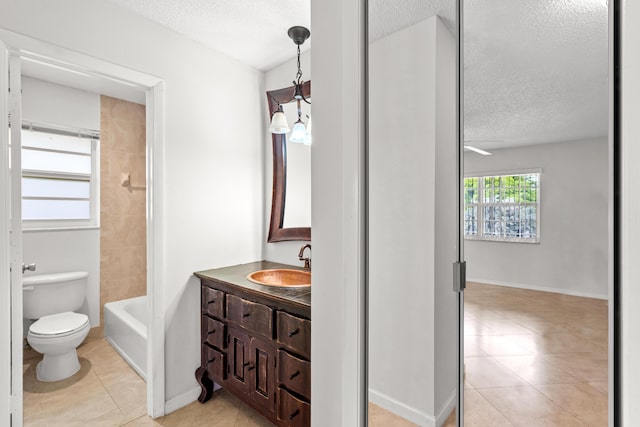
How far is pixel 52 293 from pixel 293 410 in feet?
8.21

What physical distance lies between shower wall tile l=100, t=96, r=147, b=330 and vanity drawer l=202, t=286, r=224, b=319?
1686 mm

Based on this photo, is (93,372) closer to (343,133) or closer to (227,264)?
(227,264)

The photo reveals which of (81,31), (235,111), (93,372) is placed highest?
(81,31)

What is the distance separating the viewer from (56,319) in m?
2.52

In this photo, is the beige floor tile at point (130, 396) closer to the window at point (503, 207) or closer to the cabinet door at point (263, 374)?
the cabinet door at point (263, 374)

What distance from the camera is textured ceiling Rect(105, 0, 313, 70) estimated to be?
5.73 ft

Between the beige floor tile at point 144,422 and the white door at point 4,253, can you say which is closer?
the white door at point 4,253

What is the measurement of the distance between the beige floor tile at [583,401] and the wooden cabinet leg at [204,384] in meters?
2.06

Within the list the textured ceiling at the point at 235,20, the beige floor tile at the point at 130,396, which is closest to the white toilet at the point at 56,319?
the beige floor tile at the point at 130,396

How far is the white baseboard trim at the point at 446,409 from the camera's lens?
84 cm

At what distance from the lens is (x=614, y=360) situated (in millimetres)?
606
